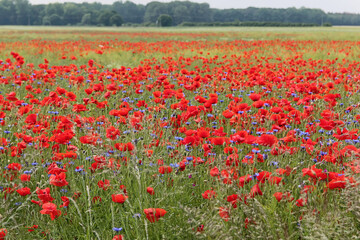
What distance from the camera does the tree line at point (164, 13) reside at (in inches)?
4218

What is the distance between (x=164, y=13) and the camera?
11312cm

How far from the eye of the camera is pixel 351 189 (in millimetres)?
1851

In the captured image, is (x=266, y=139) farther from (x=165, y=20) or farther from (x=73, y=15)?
(x=73, y=15)

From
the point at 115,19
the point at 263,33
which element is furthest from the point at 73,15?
the point at 263,33

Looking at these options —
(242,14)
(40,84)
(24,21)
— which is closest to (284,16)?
(242,14)

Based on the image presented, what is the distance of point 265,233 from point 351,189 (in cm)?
50

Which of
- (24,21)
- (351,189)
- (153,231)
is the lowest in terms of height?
(153,231)

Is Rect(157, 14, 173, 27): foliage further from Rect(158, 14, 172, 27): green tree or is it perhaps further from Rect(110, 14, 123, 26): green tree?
Rect(110, 14, 123, 26): green tree

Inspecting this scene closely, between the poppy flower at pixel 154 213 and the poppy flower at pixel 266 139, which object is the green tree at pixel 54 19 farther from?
the poppy flower at pixel 154 213

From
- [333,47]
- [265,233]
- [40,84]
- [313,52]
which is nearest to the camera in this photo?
[265,233]

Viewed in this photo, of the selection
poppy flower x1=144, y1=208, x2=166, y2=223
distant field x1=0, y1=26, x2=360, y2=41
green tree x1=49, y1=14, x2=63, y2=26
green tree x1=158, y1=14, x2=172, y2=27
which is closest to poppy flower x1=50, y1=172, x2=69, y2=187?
poppy flower x1=144, y1=208, x2=166, y2=223

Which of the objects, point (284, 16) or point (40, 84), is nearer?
point (40, 84)

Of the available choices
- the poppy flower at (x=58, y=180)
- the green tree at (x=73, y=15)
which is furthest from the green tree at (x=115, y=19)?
the poppy flower at (x=58, y=180)

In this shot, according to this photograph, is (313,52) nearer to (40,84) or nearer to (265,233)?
→ (40,84)
